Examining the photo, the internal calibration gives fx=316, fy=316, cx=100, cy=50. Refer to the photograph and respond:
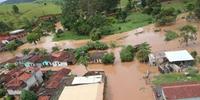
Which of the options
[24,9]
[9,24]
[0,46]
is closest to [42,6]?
[24,9]

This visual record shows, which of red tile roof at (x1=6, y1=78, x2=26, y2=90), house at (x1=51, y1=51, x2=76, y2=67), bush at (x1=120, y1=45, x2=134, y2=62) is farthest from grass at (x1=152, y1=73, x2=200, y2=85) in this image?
red tile roof at (x1=6, y1=78, x2=26, y2=90)

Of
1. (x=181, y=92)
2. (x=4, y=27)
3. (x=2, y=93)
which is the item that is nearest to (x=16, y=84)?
(x=2, y=93)

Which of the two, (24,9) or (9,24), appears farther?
(24,9)

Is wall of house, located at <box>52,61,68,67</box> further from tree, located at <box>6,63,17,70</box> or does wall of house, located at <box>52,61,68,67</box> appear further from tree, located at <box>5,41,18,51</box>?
tree, located at <box>5,41,18,51</box>

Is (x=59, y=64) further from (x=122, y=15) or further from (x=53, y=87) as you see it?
(x=122, y=15)

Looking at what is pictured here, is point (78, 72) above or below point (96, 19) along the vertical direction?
below

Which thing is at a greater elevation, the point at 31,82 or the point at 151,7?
the point at 151,7

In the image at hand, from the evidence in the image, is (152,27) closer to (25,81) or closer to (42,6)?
(25,81)
